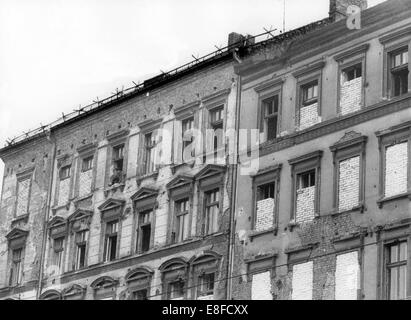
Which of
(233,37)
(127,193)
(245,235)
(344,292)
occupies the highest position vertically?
(233,37)

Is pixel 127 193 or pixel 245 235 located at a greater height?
pixel 127 193

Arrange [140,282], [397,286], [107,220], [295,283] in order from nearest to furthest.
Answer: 1. [397,286]
2. [295,283]
3. [140,282]
4. [107,220]

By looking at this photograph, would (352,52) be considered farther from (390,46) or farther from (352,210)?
(352,210)

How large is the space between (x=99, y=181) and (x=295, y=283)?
12573 mm

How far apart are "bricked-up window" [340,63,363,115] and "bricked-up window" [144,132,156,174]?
954 centimetres

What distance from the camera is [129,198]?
42344 mm

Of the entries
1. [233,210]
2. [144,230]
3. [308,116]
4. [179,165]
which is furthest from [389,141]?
[144,230]

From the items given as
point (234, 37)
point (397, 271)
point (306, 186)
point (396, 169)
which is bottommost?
point (397, 271)

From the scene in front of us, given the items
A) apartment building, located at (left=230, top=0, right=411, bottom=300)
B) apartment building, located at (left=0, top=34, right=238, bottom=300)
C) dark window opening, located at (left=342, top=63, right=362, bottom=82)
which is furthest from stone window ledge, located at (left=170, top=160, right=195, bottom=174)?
dark window opening, located at (left=342, top=63, right=362, bottom=82)

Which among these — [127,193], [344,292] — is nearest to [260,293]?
[344,292]

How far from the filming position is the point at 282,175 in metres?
35.9

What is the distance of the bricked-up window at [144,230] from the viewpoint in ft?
135

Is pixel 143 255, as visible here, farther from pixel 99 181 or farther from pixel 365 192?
pixel 365 192

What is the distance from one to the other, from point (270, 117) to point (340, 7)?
424 centimetres
